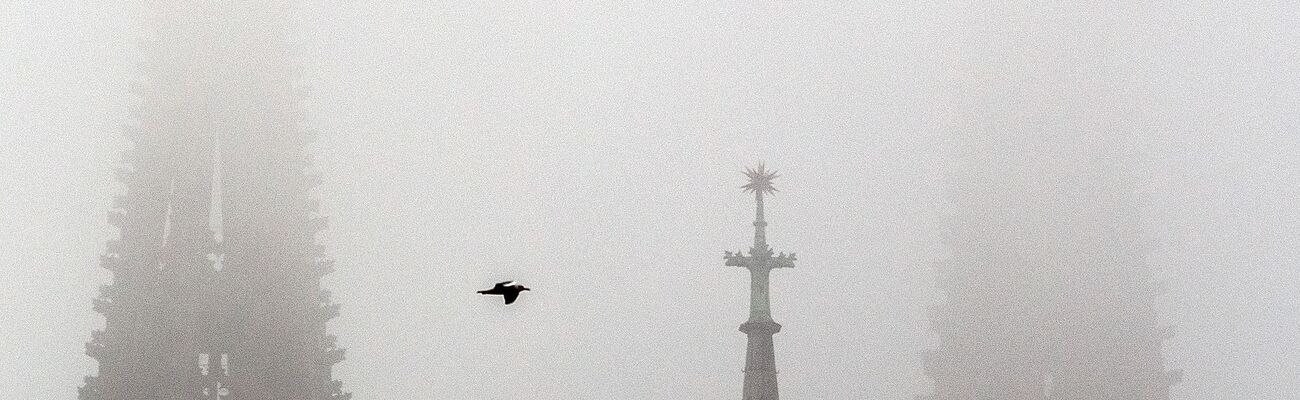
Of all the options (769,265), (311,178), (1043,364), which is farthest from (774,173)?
(1043,364)

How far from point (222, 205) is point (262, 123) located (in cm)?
291

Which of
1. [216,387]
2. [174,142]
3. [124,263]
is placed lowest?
[216,387]

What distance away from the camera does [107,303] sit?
149 feet

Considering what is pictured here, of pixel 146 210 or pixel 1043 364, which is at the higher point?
pixel 146 210

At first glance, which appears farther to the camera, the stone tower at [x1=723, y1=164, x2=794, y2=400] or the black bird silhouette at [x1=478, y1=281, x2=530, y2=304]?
the stone tower at [x1=723, y1=164, x2=794, y2=400]

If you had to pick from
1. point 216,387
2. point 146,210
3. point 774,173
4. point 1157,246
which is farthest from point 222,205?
point 1157,246

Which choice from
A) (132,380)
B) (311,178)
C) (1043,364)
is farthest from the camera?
(1043,364)

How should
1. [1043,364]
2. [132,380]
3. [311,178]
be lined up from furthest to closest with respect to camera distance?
[1043,364], [311,178], [132,380]

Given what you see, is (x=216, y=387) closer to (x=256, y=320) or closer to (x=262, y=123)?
(x=256, y=320)

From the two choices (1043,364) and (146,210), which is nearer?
(146,210)

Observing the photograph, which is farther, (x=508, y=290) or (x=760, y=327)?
(x=760, y=327)

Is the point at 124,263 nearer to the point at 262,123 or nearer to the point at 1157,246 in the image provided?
the point at 262,123

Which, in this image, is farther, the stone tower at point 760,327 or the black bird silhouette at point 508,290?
the stone tower at point 760,327

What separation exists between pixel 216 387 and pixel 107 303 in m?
3.70
